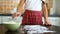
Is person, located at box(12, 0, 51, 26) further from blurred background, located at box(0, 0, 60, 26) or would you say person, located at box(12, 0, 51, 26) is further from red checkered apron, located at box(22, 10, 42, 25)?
blurred background, located at box(0, 0, 60, 26)

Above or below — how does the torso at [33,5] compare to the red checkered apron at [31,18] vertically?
above

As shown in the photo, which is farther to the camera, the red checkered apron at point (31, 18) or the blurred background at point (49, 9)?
the blurred background at point (49, 9)

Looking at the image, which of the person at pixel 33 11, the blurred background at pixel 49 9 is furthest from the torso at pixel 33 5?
the blurred background at pixel 49 9

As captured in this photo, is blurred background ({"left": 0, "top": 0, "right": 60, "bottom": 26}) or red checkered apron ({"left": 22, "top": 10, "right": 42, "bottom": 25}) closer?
red checkered apron ({"left": 22, "top": 10, "right": 42, "bottom": 25})

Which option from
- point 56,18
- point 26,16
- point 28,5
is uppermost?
point 28,5

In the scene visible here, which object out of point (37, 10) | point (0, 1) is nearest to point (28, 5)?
point (37, 10)

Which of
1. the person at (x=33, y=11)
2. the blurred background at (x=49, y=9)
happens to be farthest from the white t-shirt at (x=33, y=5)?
the blurred background at (x=49, y=9)

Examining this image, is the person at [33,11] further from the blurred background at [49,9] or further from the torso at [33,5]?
the blurred background at [49,9]

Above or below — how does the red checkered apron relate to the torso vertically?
below

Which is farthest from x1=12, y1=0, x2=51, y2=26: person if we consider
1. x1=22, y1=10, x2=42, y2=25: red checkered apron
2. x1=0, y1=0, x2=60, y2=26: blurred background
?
x1=0, y1=0, x2=60, y2=26: blurred background

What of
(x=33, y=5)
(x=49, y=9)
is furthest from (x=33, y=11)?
(x=49, y=9)

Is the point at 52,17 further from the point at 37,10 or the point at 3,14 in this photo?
the point at 37,10

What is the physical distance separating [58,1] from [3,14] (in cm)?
104

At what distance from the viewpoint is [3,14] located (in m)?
2.45
